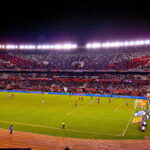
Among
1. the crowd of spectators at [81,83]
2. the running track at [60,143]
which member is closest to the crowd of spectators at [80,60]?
the crowd of spectators at [81,83]

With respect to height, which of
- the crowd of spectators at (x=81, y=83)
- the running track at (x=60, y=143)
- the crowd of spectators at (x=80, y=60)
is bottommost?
the running track at (x=60, y=143)

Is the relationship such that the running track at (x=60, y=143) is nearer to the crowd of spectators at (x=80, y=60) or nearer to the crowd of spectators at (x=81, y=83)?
the crowd of spectators at (x=81, y=83)

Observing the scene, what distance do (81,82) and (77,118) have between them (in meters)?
45.8

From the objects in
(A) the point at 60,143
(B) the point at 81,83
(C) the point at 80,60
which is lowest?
(A) the point at 60,143

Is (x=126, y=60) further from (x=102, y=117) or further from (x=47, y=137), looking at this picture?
(x=47, y=137)

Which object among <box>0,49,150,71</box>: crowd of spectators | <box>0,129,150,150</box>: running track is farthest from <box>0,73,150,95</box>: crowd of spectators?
<box>0,129,150,150</box>: running track

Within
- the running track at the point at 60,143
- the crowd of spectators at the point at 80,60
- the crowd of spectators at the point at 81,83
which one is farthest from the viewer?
the crowd of spectators at the point at 80,60

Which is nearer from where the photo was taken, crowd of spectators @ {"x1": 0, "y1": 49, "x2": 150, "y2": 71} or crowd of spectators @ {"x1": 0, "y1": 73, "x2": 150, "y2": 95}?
crowd of spectators @ {"x1": 0, "y1": 73, "x2": 150, "y2": 95}

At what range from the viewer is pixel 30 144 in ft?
60.1

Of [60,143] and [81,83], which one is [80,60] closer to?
[81,83]

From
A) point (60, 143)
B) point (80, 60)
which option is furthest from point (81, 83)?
point (60, 143)

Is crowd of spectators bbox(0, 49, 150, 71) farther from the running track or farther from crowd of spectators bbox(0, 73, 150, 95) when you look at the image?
the running track

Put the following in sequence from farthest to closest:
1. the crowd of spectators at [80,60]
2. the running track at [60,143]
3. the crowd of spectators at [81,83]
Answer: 1. the crowd of spectators at [80,60]
2. the crowd of spectators at [81,83]
3. the running track at [60,143]

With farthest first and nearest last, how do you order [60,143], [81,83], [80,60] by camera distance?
1. [80,60]
2. [81,83]
3. [60,143]
